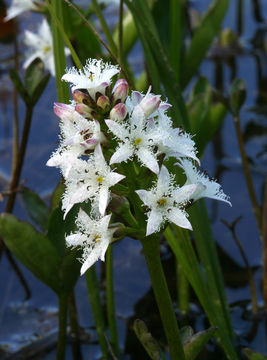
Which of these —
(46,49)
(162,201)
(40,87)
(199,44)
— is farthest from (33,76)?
(162,201)

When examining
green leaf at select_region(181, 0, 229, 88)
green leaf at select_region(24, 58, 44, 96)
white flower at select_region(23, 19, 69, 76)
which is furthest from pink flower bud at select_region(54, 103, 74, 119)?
green leaf at select_region(181, 0, 229, 88)

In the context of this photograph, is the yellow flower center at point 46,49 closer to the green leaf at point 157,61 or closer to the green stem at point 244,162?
the green leaf at point 157,61

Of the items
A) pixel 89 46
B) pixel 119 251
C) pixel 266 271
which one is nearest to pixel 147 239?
pixel 266 271

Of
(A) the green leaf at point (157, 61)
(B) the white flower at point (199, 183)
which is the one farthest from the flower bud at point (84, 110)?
(A) the green leaf at point (157, 61)

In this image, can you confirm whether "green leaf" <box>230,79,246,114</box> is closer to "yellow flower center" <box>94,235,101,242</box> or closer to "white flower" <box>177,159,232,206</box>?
"white flower" <box>177,159,232,206</box>

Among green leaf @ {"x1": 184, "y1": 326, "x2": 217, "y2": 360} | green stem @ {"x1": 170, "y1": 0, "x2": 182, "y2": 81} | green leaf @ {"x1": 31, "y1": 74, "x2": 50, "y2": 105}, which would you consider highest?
green stem @ {"x1": 170, "y1": 0, "x2": 182, "y2": 81}

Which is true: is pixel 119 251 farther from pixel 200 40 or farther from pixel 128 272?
pixel 200 40
